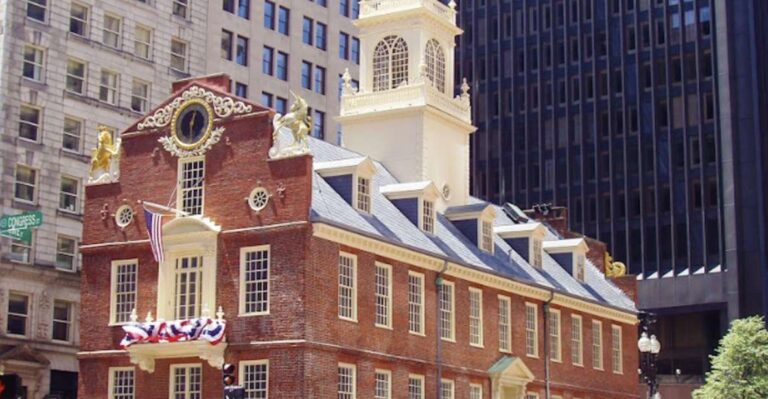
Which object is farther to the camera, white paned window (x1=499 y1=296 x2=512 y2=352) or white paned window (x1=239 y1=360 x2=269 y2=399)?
white paned window (x1=499 y1=296 x2=512 y2=352)

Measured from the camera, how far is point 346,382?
4597 centimetres

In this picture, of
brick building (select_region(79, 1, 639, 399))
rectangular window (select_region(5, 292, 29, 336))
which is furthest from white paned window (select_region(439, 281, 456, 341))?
rectangular window (select_region(5, 292, 29, 336))

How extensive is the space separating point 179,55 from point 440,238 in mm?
31890

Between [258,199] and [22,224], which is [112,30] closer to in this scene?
[258,199]

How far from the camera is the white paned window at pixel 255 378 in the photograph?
44.4m

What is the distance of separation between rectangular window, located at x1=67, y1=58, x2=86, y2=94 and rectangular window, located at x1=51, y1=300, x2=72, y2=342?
11458 millimetres

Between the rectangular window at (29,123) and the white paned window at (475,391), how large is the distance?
29757 mm

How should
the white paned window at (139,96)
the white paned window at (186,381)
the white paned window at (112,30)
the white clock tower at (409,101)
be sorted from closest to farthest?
1. the white paned window at (186,381)
2. the white clock tower at (409,101)
3. the white paned window at (112,30)
4. the white paned window at (139,96)

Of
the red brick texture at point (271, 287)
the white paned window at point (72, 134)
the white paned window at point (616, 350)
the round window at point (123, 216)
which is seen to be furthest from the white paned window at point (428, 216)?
the white paned window at point (72, 134)

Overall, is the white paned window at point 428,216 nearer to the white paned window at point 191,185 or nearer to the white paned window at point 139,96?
the white paned window at point 191,185

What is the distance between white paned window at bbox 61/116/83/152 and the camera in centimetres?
7294

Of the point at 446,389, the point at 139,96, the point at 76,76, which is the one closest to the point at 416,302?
the point at 446,389

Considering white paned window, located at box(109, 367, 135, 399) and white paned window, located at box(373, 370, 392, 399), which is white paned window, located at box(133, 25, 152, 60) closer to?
white paned window, located at box(109, 367, 135, 399)

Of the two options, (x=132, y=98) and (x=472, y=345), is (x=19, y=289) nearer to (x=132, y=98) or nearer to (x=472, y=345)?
(x=132, y=98)
